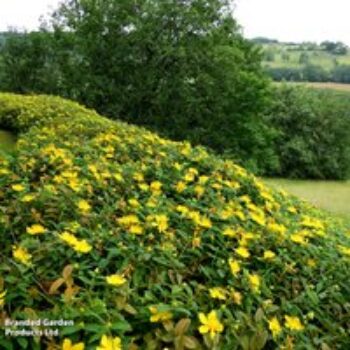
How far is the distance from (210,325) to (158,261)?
1.16ft

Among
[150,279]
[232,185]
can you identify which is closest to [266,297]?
Answer: [150,279]

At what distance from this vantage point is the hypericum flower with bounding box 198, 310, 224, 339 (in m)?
1.56

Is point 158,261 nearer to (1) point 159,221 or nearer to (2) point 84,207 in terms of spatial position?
(1) point 159,221

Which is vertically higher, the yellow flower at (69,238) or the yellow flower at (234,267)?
the yellow flower at (69,238)

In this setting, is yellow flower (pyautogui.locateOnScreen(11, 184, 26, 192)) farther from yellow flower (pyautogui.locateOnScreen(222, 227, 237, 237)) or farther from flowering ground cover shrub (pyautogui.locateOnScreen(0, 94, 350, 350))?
yellow flower (pyautogui.locateOnScreen(222, 227, 237, 237))

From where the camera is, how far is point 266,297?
1.92 m

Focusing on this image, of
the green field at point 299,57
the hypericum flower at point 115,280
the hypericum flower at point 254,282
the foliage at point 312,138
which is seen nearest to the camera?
the hypericum flower at point 115,280

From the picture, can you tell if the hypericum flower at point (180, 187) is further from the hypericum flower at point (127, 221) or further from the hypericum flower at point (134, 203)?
the hypericum flower at point (127, 221)

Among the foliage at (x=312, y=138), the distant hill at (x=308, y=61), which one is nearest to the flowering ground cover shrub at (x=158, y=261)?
the foliage at (x=312, y=138)

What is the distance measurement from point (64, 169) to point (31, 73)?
44.7 ft

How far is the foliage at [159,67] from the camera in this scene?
13.2 metres

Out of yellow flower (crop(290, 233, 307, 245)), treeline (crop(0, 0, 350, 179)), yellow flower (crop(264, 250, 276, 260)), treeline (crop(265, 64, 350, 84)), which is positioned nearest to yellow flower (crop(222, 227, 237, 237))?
A: yellow flower (crop(264, 250, 276, 260))

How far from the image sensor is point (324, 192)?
16.4 meters

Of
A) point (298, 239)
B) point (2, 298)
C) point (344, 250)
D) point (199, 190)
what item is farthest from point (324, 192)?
point (2, 298)
